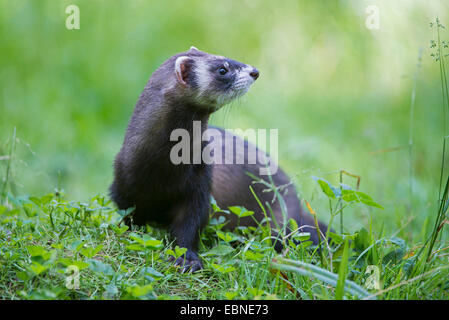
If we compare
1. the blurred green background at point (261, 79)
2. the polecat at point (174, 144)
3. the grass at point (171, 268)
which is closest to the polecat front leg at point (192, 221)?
the polecat at point (174, 144)

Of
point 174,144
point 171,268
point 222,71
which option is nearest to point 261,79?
point 222,71

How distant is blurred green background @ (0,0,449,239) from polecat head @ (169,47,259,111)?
8.61ft

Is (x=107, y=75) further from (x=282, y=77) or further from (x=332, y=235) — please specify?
(x=332, y=235)

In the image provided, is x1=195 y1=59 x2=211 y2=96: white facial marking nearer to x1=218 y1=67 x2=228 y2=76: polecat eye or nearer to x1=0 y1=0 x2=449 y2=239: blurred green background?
x1=218 y1=67 x2=228 y2=76: polecat eye

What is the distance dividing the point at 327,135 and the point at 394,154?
105cm

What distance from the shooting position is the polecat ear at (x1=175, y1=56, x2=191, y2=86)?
11.0 feet

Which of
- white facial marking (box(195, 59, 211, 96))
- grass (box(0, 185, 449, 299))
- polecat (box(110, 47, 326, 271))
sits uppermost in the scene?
white facial marking (box(195, 59, 211, 96))

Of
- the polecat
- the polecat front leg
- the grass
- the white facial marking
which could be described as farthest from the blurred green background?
the white facial marking

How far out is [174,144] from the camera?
11.1ft

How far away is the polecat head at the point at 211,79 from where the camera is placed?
338 centimetres

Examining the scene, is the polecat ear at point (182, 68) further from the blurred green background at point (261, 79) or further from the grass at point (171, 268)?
the blurred green background at point (261, 79)

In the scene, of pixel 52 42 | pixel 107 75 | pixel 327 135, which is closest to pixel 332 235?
pixel 327 135

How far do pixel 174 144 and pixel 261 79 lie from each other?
5274 mm

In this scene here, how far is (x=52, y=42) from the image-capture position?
303 inches
